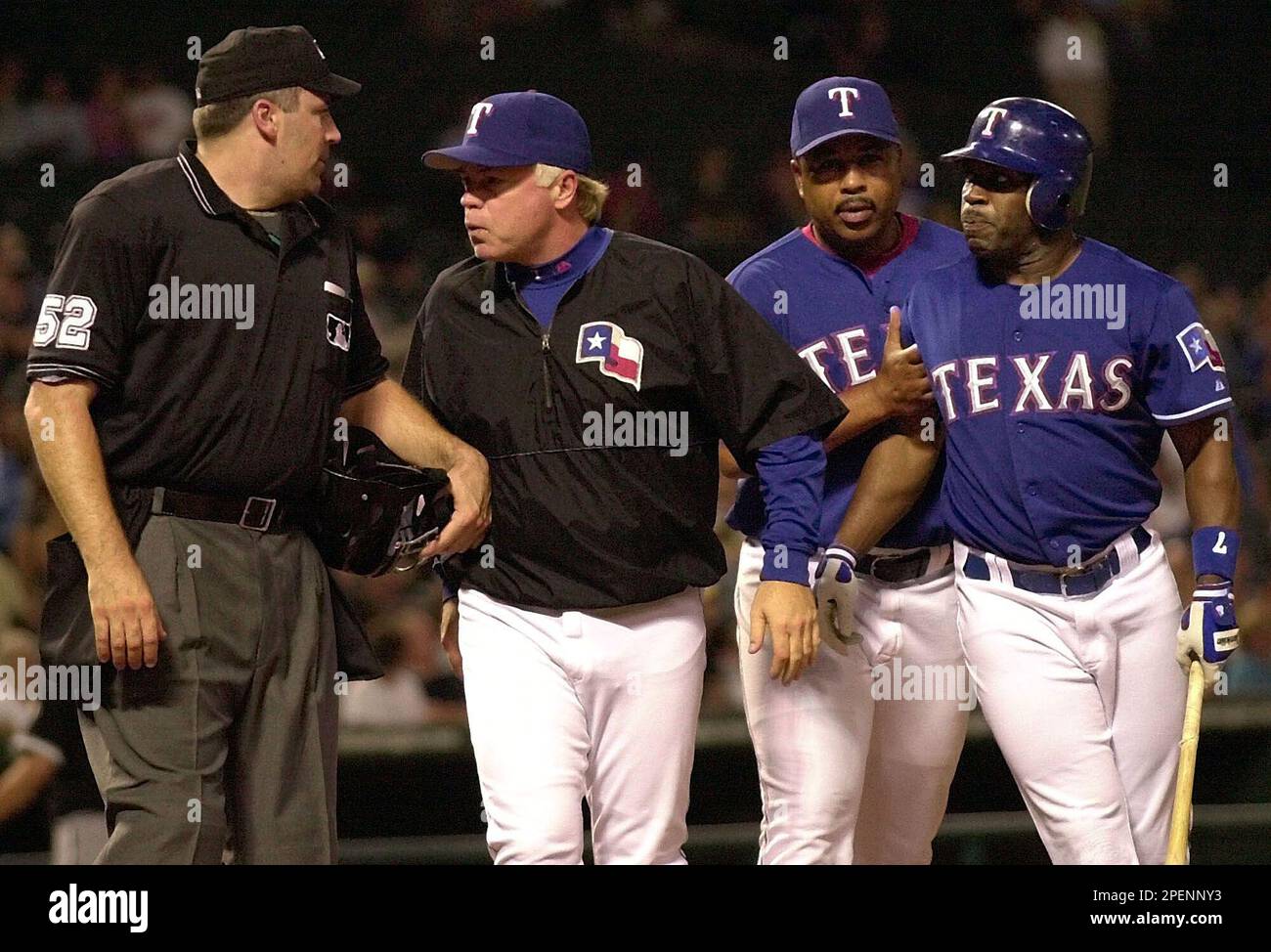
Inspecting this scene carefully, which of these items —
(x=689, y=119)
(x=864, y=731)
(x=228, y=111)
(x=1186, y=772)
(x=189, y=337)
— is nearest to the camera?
(x=189, y=337)

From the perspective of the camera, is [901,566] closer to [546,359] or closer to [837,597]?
[837,597]

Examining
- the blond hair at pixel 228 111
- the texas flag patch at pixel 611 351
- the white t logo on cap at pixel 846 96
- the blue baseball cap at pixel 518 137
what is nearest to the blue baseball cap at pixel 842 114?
the white t logo on cap at pixel 846 96

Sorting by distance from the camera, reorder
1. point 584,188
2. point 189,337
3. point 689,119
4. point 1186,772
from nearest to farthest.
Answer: point 189,337 → point 1186,772 → point 584,188 → point 689,119

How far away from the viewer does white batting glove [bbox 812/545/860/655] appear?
3.66 m

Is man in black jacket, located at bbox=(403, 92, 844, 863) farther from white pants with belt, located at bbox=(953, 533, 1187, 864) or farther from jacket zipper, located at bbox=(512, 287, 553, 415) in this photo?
white pants with belt, located at bbox=(953, 533, 1187, 864)

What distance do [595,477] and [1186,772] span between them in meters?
1.23

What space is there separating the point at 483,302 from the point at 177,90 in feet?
15.1

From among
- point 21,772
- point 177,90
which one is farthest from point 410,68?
point 21,772

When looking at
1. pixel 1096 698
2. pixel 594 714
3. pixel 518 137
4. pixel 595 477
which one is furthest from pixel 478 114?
pixel 1096 698

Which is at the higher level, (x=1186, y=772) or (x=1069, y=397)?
(x=1069, y=397)

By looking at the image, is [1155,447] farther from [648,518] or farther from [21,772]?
[21,772]

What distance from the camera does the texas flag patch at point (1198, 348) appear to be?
3.47 m

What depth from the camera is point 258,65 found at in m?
3.35

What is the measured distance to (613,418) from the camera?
3.49 m
